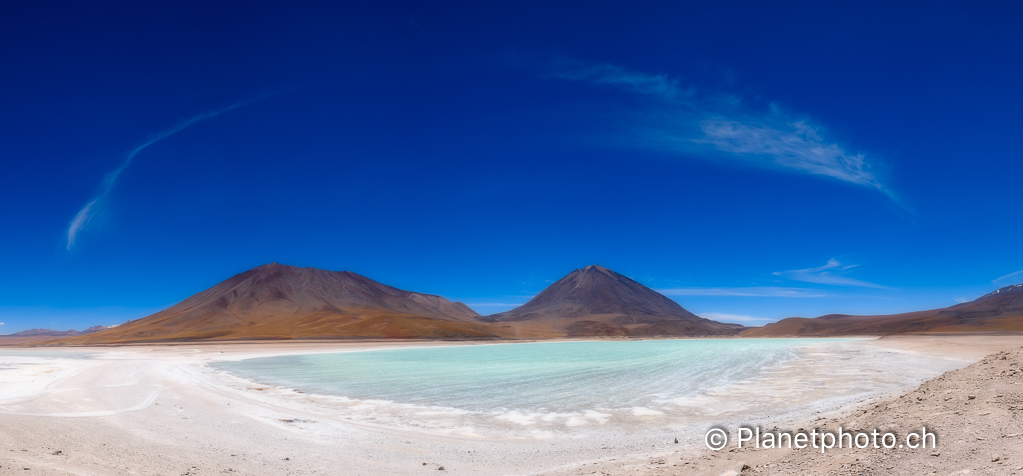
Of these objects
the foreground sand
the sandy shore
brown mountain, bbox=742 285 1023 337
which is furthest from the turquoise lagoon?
brown mountain, bbox=742 285 1023 337

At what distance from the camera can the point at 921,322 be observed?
13825cm

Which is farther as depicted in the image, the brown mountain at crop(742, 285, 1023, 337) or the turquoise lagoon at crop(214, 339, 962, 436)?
the brown mountain at crop(742, 285, 1023, 337)

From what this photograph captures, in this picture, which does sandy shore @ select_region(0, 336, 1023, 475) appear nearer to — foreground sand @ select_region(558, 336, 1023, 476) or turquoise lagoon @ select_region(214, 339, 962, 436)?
foreground sand @ select_region(558, 336, 1023, 476)

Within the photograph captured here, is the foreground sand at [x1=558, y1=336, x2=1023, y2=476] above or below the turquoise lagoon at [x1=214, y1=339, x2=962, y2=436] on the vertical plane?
above

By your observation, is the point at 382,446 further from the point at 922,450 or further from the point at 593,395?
the point at 593,395

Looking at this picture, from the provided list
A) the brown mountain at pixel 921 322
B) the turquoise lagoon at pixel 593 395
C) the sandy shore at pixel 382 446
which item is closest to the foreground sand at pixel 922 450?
the sandy shore at pixel 382 446

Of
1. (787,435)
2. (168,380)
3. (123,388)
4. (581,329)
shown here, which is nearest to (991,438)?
(787,435)

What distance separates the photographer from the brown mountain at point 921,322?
119363 millimetres

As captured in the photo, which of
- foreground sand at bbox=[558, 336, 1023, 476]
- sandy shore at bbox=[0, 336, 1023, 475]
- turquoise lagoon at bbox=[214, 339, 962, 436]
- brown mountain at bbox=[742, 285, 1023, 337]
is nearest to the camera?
foreground sand at bbox=[558, 336, 1023, 476]

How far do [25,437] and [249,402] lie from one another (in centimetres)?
667

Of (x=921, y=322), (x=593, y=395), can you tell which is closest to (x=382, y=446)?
(x=593, y=395)

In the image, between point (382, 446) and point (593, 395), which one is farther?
point (593, 395)

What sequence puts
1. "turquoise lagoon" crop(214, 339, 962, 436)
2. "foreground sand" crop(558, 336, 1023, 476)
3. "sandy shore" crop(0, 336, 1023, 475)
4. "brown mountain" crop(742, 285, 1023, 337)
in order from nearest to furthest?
"foreground sand" crop(558, 336, 1023, 476)
"sandy shore" crop(0, 336, 1023, 475)
"turquoise lagoon" crop(214, 339, 962, 436)
"brown mountain" crop(742, 285, 1023, 337)

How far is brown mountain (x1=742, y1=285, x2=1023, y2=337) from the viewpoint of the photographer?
392 ft
